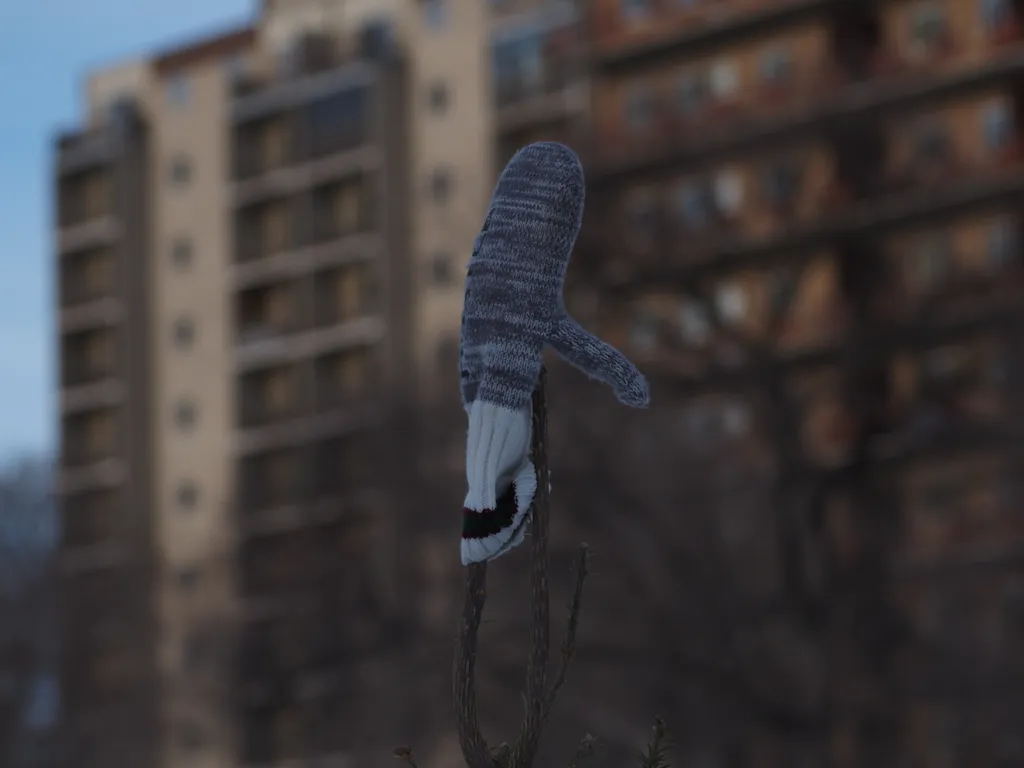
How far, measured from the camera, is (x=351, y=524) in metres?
53.9

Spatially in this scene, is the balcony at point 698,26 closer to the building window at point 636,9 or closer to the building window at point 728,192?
the building window at point 636,9

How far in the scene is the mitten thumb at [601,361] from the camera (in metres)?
4.98

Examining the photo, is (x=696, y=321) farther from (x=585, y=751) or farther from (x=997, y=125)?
(x=585, y=751)

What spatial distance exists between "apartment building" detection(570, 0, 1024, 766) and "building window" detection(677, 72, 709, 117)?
21 centimetres

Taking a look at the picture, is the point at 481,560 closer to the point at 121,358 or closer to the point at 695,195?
the point at 695,195

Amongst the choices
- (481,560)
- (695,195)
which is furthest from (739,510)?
(481,560)

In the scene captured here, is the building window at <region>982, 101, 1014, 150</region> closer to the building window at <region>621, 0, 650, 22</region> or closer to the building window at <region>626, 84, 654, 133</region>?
the building window at <region>626, 84, 654, 133</region>

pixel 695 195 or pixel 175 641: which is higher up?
pixel 695 195

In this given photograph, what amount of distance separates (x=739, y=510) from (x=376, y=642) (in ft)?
23.0

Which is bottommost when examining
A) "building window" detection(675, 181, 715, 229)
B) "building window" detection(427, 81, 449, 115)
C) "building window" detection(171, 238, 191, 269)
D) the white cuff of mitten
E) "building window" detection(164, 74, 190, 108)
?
the white cuff of mitten

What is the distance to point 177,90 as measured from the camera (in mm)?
86438

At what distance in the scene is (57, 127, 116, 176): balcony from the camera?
87750 millimetres

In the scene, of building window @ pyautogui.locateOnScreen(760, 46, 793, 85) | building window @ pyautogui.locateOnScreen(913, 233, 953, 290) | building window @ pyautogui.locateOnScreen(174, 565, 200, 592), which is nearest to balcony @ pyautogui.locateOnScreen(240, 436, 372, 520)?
building window @ pyautogui.locateOnScreen(174, 565, 200, 592)

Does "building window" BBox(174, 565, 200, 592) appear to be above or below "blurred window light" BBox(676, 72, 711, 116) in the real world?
below
